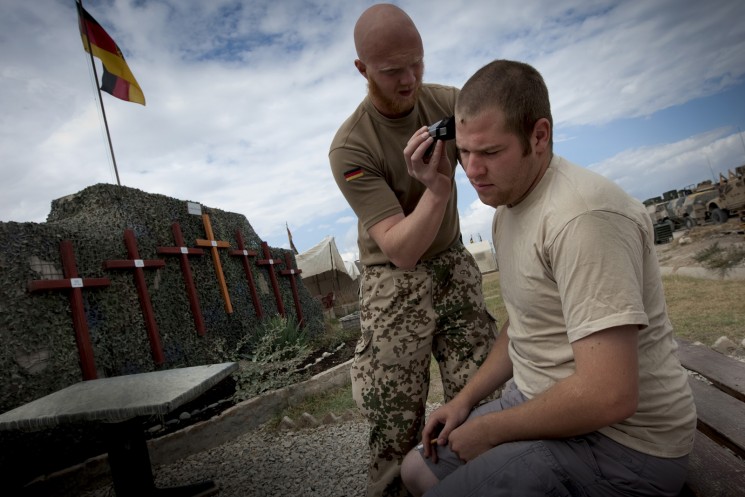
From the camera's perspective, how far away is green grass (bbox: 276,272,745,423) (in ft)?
17.7

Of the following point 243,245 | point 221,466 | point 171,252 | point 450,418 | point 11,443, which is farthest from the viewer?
point 243,245

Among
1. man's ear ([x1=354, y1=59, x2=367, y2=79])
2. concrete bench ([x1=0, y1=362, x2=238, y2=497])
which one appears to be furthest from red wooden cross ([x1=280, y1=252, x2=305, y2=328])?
man's ear ([x1=354, y1=59, x2=367, y2=79])

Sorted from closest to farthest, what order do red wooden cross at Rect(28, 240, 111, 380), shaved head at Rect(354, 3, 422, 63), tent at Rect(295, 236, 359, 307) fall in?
shaved head at Rect(354, 3, 422, 63)
red wooden cross at Rect(28, 240, 111, 380)
tent at Rect(295, 236, 359, 307)

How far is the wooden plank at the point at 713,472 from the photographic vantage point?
1266mm

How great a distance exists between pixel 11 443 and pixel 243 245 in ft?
A: 15.2

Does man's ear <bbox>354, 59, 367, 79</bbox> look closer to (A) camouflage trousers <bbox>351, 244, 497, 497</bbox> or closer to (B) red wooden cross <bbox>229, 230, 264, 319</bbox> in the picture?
(A) camouflage trousers <bbox>351, 244, 497, 497</bbox>

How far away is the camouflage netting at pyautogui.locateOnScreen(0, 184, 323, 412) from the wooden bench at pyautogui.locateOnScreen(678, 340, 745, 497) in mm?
4939

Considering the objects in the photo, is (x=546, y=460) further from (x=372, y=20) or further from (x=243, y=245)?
(x=243, y=245)

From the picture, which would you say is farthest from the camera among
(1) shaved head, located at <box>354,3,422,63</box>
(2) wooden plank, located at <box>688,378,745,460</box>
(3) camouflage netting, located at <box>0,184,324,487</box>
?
(3) camouflage netting, located at <box>0,184,324,487</box>

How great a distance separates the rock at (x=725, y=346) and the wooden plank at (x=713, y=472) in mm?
4123

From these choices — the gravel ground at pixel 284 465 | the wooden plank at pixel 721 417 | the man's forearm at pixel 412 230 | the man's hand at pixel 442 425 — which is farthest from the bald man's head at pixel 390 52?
the gravel ground at pixel 284 465

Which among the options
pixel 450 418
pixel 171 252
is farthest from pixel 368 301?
pixel 171 252

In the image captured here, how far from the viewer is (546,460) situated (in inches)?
49.0

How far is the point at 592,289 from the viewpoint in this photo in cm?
114
